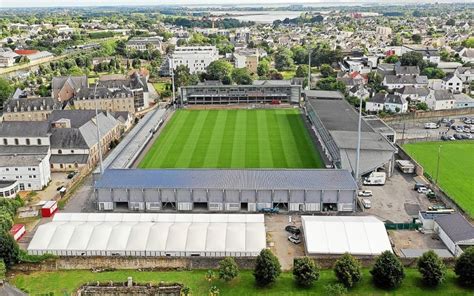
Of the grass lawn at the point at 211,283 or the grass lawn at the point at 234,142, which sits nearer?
the grass lawn at the point at 211,283

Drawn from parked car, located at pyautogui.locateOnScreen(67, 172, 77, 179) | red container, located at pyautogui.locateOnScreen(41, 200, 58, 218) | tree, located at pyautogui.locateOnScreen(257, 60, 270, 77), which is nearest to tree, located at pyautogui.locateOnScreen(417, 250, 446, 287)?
red container, located at pyautogui.locateOnScreen(41, 200, 58, 218)

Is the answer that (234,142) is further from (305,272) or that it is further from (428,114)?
(428,114)

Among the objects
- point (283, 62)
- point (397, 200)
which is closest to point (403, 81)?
point (283, 62)

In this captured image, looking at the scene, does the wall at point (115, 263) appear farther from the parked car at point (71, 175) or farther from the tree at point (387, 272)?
the parked car at point (71, 175)

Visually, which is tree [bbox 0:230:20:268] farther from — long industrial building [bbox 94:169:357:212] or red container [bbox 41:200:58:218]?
long industrial building [bbox 94:169:357:212]

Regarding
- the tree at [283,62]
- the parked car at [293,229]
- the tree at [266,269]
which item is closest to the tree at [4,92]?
the tree at [283,62]
